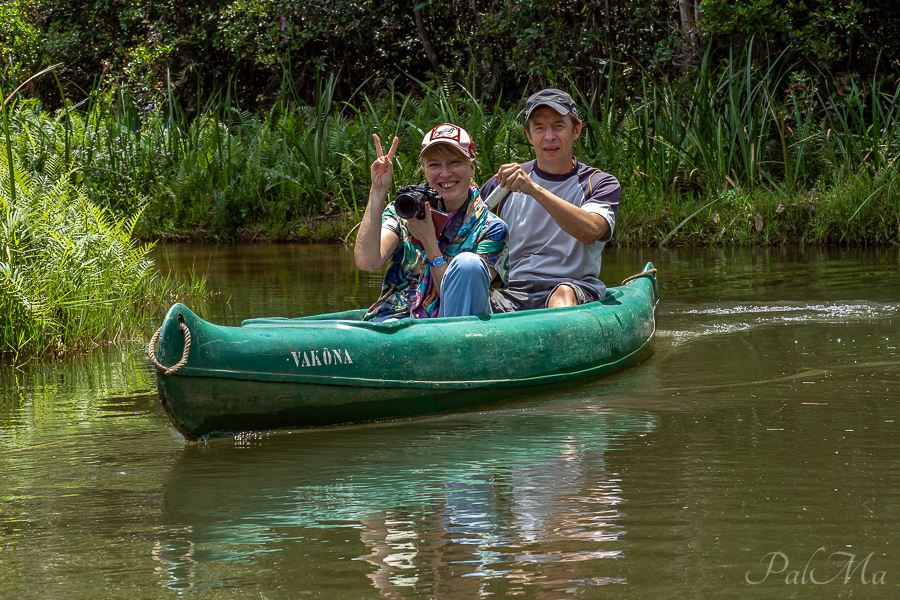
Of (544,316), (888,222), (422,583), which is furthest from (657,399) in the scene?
(888,222)

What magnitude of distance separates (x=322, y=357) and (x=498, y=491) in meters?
1.05

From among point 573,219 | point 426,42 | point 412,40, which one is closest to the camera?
point 573,219

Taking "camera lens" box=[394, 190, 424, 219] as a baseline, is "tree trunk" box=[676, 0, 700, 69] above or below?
above

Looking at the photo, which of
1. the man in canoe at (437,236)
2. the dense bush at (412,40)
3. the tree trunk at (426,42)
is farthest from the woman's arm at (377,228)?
the tree trunk at (426,42)

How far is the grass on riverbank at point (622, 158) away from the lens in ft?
32.2

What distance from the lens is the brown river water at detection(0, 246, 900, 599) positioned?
235cm

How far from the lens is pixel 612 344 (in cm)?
487

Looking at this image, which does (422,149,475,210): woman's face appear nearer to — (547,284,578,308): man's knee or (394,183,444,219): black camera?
(394,183,444,219): black camera

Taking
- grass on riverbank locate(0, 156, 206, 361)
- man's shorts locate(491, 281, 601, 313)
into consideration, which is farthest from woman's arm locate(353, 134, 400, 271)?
grass on riverbank locate(0, 156, 206, 361)

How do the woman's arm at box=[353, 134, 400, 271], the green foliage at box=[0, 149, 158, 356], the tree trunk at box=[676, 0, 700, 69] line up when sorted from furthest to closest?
the tree trunk at box=[676, 0, 700, 69]
the green foliage at box=[0, 149, 158, 356]
the woman's arm at box=[353, 134, 400, 271]

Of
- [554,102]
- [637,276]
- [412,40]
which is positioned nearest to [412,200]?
[554,102]

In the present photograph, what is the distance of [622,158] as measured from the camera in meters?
10.6

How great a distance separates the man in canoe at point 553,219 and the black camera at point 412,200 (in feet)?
2.16

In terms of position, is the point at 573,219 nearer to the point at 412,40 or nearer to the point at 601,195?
the point at 601,195
